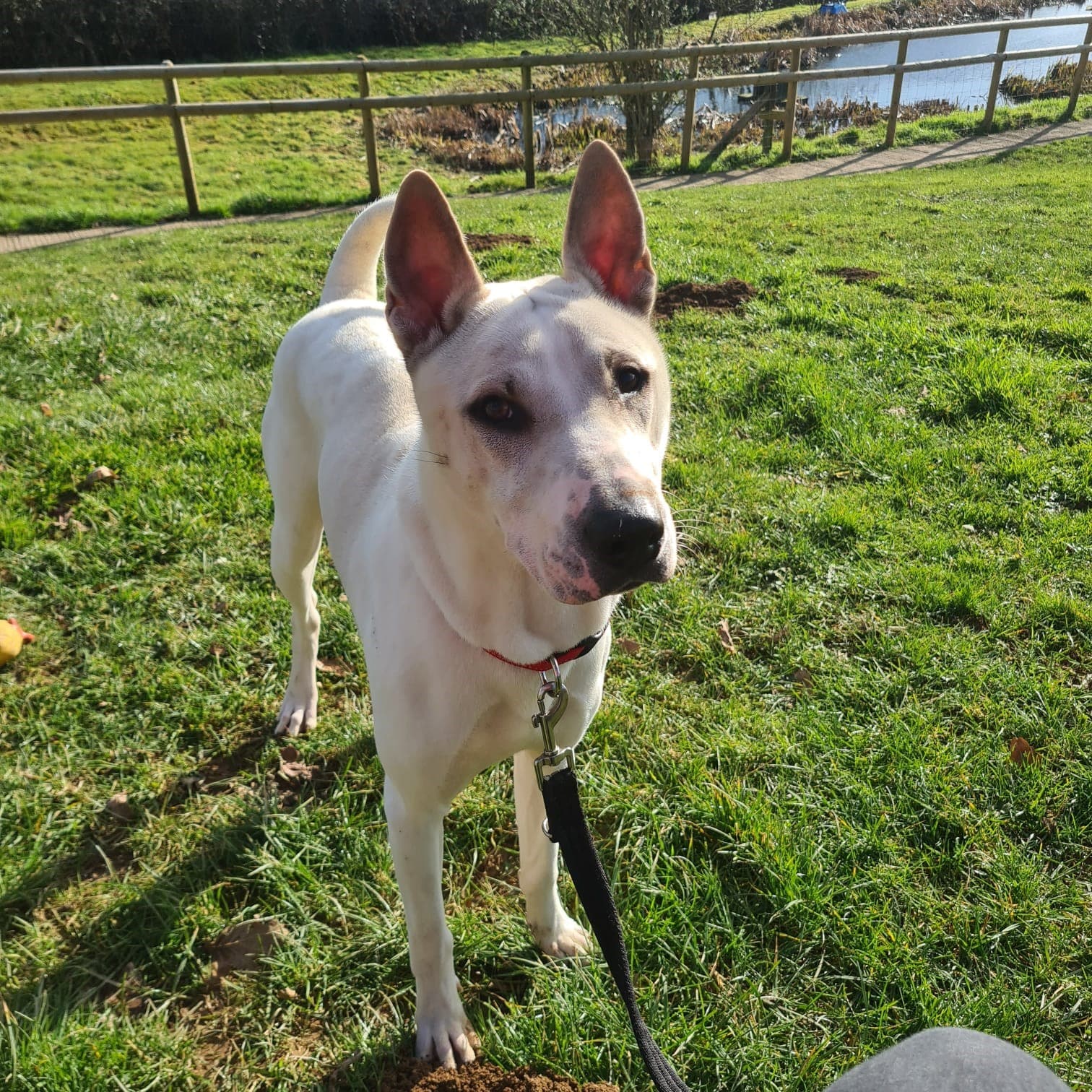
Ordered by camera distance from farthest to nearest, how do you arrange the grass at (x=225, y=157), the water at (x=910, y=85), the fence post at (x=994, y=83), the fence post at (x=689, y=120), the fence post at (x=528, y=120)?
the water at (x=910, y=85) → the fence post at (x=994, y=83) → the fence post at (x=689, y=120) → the fence post at (x=528, y=120) → the grass at (x=225, y=157)

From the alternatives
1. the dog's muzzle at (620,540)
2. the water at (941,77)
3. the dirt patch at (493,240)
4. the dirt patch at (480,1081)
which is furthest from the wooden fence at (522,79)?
the dirt patch at (480,1081)

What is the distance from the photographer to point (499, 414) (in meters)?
1.87

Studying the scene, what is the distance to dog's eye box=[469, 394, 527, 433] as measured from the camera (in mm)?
1840

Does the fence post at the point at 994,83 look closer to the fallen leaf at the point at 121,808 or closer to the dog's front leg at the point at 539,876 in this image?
the dog's front leg at the point at 539,876

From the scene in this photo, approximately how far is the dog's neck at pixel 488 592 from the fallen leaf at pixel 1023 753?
1930mm

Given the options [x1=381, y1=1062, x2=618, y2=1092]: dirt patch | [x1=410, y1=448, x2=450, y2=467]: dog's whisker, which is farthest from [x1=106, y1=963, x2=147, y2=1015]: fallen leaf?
[x1=410, y1=448, x2=450, y2=467]: dog's whisker

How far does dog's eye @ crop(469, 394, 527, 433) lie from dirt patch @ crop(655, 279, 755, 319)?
17.3 feet

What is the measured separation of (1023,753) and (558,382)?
2329 mm

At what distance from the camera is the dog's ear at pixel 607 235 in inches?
87.4

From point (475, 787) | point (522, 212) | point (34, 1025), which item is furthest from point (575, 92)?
point (34, 1025)

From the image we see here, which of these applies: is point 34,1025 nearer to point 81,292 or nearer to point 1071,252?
point 81,292

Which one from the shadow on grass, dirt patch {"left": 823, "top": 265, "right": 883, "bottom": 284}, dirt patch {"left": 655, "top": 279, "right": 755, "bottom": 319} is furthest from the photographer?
dirt patch {"left": 823, "top": 265, "right": 883, "bottom": 284}

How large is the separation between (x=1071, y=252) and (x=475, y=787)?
867 centimetres

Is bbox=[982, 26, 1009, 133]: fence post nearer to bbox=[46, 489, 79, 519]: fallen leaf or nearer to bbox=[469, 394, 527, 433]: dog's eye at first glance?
bbox=[46, 489, 79, 519]: fallen leaf
